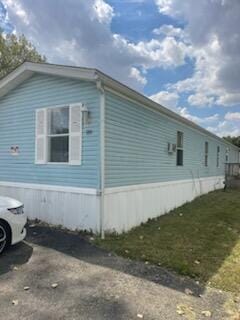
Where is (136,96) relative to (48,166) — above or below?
above

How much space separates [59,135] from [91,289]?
4.16 meters

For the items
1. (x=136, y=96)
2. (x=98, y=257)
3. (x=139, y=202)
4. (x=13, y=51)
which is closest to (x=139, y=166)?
(x=139, y=202)

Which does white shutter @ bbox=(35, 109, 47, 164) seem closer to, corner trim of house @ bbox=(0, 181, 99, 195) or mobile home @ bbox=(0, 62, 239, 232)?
mobile home @ bbox=(0, 62, 239, 232)

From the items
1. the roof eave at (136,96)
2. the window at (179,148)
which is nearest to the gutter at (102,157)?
the roof eave at (136,96)

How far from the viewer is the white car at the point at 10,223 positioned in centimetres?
534

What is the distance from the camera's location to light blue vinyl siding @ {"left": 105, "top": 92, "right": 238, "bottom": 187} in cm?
706

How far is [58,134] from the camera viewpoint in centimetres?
757

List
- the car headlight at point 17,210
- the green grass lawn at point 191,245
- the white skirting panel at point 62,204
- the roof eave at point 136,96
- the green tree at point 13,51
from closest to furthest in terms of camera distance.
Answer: the green grass lawn at point 191,245 → the car headlight at point 17,210 → the roof eave at point 136,96 → the white skirting panel at point 62,204 → the green tree at point 13,51

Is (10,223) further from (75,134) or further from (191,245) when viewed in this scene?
(191,245)

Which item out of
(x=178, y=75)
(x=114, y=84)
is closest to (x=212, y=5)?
(x=114, y=84)

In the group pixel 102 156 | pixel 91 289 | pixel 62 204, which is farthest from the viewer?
pixel 62 204

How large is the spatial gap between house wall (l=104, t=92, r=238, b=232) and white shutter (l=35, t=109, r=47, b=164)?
71.0 inches

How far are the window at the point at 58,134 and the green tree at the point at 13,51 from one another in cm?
1608

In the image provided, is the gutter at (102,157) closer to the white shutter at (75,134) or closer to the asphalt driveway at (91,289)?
the white shutter at (75,134)
